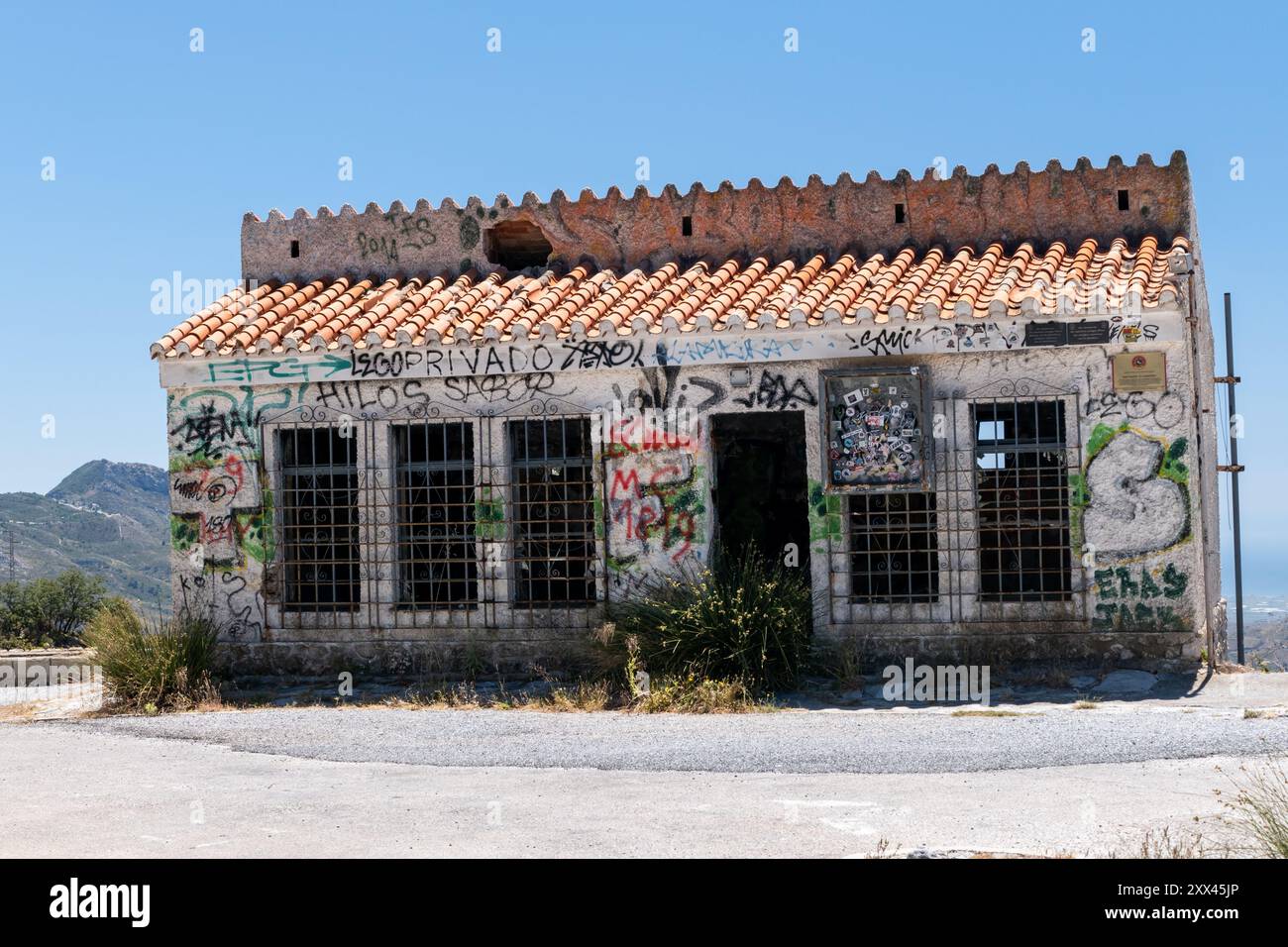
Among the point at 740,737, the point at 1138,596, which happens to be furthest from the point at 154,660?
the point at 1138,596

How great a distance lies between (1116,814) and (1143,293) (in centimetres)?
665

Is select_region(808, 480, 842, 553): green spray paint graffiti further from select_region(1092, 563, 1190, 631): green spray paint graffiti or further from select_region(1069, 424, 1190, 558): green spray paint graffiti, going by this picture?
select_region(1092, 563, 1190, 631): green spray paint graffiti

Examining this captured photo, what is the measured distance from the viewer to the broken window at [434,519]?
1494 centimetres

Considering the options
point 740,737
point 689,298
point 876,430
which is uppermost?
point 689,298

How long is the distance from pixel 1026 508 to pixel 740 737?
3.96m

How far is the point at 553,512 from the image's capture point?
49.9 ft

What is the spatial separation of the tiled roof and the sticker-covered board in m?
0.55

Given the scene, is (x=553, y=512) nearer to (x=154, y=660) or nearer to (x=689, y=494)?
(x=689, y=494)

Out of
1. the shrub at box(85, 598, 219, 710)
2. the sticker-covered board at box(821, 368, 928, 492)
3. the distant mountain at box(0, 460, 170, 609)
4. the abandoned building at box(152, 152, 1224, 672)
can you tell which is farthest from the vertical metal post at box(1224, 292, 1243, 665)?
the distant mountain at box(0, 460, 170, 609)

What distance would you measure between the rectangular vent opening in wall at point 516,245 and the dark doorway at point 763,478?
2662 mm

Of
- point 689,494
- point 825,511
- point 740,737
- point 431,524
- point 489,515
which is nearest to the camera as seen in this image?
point 740,737

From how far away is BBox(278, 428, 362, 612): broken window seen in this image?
15.2 m

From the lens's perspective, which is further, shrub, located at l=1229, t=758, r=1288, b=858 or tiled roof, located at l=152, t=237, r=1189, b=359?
tiled roof, located at l=152, t=237, r=1189, b=359
